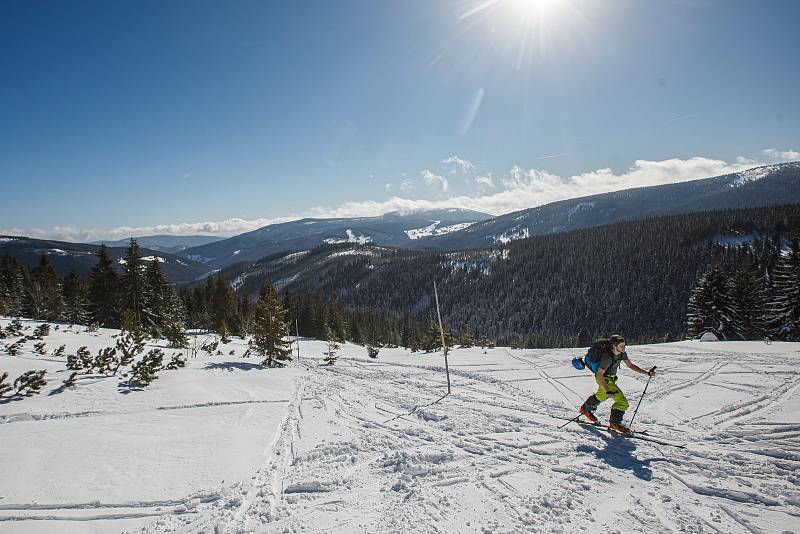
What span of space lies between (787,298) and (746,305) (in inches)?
111

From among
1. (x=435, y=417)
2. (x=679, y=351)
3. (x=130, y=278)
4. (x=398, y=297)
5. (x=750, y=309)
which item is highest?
(x=130, y=278)

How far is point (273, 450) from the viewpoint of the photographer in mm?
7770

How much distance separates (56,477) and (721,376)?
17.1 m

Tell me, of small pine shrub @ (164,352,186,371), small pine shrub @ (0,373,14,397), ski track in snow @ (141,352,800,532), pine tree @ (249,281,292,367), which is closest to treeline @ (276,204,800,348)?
pine tree @ (249,281,292,367)

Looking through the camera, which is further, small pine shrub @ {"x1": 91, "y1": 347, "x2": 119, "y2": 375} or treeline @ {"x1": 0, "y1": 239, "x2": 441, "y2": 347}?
treeline @ {"x1": 0, "y1": 239, "x2": 441, "y2": 347}

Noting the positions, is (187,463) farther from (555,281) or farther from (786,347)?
(555,281)

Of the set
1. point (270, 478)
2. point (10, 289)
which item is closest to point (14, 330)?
point (270, 478)

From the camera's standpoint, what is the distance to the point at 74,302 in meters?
35.1

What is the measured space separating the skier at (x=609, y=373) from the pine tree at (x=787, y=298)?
115 feet

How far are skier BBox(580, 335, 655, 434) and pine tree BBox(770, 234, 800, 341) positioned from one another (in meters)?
35.1

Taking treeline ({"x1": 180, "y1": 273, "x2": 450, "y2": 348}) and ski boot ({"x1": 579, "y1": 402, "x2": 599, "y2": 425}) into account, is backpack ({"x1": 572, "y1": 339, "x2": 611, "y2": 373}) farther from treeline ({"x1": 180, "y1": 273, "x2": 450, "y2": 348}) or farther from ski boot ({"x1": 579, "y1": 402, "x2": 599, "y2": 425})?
treeline ({"x1": 180, "y1": 273, "x2": 450, "y2": 348})

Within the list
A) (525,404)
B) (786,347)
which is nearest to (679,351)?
(786,347)

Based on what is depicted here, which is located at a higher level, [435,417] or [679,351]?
[435,417]

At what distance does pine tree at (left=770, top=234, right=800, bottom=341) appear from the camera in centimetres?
3123
